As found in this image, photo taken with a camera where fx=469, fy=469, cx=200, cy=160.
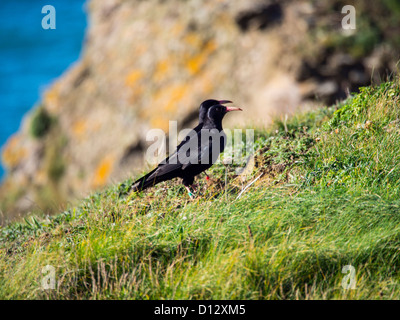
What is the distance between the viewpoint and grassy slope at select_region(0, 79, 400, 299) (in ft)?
11.4

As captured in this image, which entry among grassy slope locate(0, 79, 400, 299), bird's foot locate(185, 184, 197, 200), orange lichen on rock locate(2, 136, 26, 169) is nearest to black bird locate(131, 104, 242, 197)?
bird's foot locate(185, 184, 197, 200)

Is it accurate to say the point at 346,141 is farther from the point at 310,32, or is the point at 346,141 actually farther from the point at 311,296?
the point at 310,32

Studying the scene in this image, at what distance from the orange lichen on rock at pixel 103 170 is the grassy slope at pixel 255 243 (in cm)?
851

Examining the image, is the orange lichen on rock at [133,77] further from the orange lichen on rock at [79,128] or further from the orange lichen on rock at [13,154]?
the orange lichen on rock at [13,154]

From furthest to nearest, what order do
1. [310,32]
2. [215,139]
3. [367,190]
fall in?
[310,32]
[215,139]
[367,190]

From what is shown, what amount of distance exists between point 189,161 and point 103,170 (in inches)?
358

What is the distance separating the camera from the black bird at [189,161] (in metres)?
5.13

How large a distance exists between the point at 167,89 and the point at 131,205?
8.96m

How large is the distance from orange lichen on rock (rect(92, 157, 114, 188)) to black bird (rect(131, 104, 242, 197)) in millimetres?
8214

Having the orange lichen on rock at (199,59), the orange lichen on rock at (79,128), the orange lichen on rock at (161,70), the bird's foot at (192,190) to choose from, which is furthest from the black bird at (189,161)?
the orange lichen on rock at (79,128)

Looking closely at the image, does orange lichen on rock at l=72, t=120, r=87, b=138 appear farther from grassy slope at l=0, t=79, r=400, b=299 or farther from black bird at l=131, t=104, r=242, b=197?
grassy slope at l=0, t=79, r=400, b=299

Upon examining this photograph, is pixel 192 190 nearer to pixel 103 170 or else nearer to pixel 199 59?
pixel 199 59

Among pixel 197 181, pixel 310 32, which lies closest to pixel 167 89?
pixel 310 32
